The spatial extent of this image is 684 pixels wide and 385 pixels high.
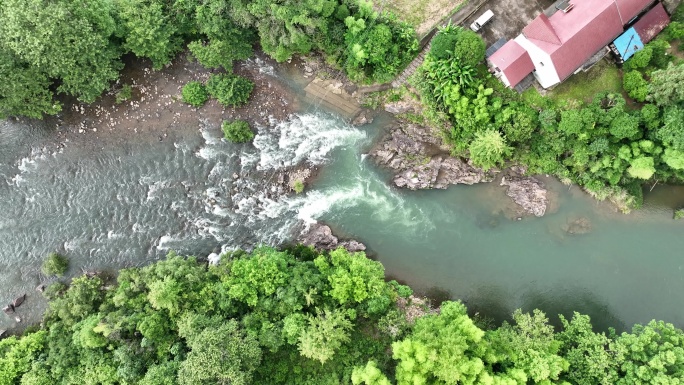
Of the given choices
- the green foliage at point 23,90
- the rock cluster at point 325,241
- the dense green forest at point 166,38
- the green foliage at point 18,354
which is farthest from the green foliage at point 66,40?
the rock cluster at point 325,241

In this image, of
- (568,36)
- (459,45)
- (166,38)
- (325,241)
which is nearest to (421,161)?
(459,45)

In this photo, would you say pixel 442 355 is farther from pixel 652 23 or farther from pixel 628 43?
pixel 652 23

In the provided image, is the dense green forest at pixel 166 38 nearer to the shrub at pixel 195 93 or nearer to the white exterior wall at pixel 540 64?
the shrub at pixel 195 93

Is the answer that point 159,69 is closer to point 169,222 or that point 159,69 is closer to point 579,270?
point 169,222

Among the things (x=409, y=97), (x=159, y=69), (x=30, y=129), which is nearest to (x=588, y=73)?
(x=409, y=97)

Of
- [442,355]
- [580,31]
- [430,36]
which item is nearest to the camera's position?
[442,355]

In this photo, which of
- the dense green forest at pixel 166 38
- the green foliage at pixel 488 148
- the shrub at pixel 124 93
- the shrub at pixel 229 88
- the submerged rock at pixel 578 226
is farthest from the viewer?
the shrub at pixel 124 93

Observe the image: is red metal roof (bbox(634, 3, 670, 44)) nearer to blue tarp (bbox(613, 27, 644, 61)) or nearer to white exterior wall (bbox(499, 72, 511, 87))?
blue tarp (bbox(613, 27, 644, 61))
